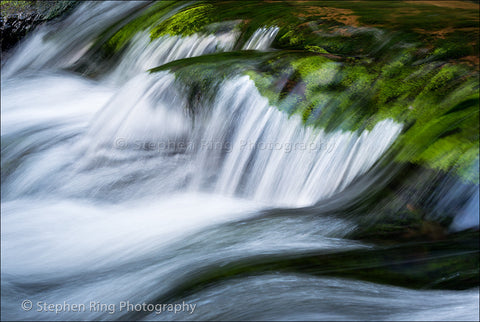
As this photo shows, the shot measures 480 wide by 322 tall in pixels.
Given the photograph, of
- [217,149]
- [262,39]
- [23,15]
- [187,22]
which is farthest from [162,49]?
[23,15]

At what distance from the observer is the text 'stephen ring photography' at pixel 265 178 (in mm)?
2867

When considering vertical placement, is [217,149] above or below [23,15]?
below

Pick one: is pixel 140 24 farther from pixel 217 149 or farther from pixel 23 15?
pixel 217 149

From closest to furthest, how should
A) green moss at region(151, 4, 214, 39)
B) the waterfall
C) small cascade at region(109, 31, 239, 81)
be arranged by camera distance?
the waterfall < small cascade at region(109, 31, 239, 81) < green moss at region(151, 4, 214, 39)

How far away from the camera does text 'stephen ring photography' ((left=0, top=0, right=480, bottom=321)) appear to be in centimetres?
287

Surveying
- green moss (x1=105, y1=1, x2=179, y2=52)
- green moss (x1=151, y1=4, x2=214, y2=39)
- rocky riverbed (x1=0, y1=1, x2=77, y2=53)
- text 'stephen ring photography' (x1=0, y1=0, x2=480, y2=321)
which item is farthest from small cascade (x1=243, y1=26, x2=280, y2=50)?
rocky riverbed (x1=0, y1=1, x2=77, y2=53)

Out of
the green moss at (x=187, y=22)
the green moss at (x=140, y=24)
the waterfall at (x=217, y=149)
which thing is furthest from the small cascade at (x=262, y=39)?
the green moss at (x=140, y=24)

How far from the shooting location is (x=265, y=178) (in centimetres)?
387

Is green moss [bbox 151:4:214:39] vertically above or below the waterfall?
above

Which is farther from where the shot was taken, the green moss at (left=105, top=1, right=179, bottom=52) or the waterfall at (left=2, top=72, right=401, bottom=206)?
the green moss at (left=105, top=1, right=179, bottom=52)

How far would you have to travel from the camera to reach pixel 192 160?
4125 mm

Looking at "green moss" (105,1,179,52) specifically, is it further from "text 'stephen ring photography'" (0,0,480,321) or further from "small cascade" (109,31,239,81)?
"text 'stephen ring photography'" (0,0,480,321)

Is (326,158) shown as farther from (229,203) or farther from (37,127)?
(37,127)

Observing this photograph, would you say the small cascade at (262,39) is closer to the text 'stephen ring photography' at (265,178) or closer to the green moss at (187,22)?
the text 'stephen ring photography' at (265,178)
